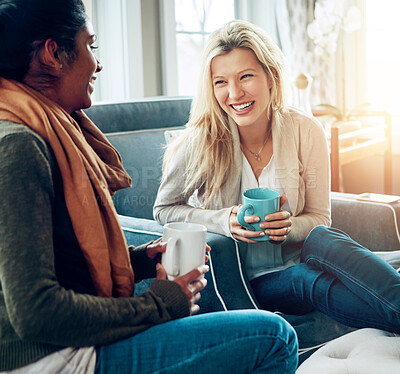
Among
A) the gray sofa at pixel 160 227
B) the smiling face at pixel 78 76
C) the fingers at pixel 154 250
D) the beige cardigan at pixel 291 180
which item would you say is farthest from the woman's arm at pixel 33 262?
the beige cardigan at pixel 291 180

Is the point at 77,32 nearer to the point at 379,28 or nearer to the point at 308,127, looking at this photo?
the point at 308,127

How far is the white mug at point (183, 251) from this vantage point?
0.96 metres

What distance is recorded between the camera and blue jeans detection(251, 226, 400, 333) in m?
1.29

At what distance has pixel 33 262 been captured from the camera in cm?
74

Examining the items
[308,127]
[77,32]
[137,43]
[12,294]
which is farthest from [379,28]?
[12,294]

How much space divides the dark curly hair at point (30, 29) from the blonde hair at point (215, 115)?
2.54 feet

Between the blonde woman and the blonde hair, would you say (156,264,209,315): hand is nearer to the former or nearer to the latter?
the blonde woman

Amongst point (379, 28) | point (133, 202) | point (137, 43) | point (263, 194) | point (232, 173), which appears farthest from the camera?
point (379, 28)

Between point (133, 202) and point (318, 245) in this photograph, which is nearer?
point (318, 245)

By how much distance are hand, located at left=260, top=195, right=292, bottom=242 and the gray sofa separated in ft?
0.34

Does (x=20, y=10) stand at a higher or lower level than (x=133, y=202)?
higher

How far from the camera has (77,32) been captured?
89cm

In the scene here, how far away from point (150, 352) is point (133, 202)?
1.13m

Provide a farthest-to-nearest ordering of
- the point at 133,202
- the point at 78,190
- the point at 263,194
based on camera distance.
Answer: the point at 133,202
the point at 263,194
the point at 78,190
